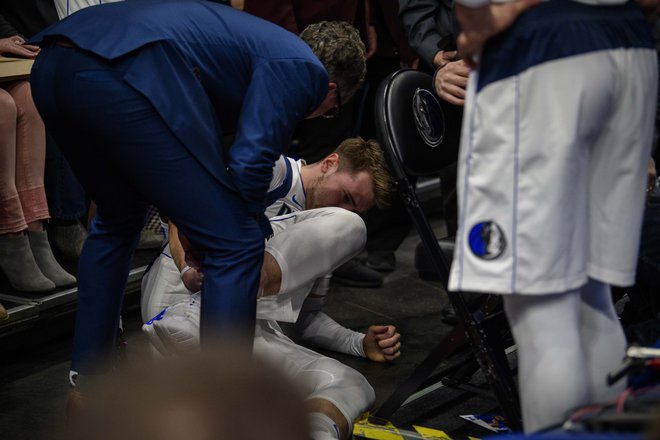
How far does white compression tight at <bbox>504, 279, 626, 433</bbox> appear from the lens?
5.43 feet

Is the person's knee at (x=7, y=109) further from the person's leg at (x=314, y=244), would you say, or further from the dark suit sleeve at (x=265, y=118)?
the dark suit sleeve at (x=265, y=118)

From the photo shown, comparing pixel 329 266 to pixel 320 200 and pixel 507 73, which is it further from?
pixel 507 73

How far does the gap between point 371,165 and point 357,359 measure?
2.09ft

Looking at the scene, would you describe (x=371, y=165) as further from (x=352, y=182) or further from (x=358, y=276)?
(x=358, y=276)

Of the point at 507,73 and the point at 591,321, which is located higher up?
the point at 507,73

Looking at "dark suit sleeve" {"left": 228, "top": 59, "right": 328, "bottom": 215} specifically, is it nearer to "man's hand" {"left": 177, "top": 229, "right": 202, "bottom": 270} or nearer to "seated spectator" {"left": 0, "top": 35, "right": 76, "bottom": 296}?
"man's hand" {"left": 177, "top": 229, "right": 202, "bottom": 270}

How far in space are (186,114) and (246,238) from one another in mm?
331

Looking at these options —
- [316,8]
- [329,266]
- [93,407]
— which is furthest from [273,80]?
[316,8]

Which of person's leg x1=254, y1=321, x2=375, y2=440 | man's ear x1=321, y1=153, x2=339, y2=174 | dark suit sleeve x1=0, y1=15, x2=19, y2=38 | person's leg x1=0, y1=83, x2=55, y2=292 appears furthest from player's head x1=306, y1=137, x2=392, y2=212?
dark suit sleeve x1=0, y1=15, x2=19, y2=38

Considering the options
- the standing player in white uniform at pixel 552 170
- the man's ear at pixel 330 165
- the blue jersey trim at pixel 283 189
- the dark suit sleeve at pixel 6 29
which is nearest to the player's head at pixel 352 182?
the man's ear at pixel 330 165

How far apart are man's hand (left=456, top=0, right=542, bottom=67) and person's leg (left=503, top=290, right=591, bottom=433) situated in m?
0.45

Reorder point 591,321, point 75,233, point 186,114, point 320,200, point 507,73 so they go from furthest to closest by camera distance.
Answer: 1. point 75,233
2. point 320,200
3. point 186,114
4. point 591,321
5. point 507,73

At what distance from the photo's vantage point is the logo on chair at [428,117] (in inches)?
103

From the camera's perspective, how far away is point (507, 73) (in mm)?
1679
